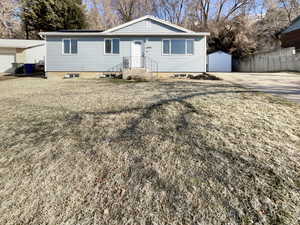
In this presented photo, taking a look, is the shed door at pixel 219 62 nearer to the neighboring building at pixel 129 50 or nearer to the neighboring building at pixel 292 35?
the neighboring building at pixel 292 35

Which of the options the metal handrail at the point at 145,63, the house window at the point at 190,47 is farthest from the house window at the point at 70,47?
the house window at the point at 190,47

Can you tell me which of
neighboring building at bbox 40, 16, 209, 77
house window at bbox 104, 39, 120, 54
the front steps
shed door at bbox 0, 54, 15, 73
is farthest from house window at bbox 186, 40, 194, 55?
shed door at bbox 0, 54, 15, 73

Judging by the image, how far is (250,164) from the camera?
83.1 inches

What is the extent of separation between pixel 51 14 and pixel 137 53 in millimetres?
14663

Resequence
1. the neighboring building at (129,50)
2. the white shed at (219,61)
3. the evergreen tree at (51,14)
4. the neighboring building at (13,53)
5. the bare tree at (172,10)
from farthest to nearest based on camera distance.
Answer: the bare tree at (172,10) < the evergreen tree at (51,14) < the white shed at (219,61) < the neighboring building at (13,53) < the neighboring building at (129,50)

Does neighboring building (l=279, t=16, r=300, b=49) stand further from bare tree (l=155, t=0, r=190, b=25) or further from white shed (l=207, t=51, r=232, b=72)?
bare tree (l=155, t=0, r=190, b=25)

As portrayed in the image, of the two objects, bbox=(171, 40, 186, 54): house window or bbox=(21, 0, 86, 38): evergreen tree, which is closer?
bbox=(171, 40, 186, 54): house window

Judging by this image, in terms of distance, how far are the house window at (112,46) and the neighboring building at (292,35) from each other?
1816 centimetres

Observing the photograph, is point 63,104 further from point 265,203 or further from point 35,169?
point 265,203

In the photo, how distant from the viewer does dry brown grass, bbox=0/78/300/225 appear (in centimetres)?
158

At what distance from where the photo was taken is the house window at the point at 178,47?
39.1 ft

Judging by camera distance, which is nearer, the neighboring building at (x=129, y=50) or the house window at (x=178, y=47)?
the neighboring building at (x=129, y=50)

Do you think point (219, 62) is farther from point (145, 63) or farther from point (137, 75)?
point (137, 75)

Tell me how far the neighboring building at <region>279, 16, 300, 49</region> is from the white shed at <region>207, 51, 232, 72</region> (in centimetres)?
689
